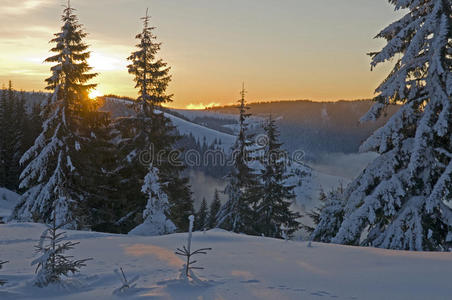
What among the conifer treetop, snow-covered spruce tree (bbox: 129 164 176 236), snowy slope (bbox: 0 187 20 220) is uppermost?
the conifer treetop

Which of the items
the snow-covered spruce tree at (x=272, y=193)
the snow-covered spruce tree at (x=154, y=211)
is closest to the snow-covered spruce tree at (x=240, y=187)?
the snow-covered spruce tree at (x=272, y=193)

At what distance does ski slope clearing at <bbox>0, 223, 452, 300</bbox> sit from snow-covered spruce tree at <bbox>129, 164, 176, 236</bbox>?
7951 mm

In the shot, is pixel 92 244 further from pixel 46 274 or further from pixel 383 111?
pixel 383 111

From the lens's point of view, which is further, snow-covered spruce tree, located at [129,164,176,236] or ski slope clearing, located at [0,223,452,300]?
snow-covered spruce tree, located at [129,164,176,236]

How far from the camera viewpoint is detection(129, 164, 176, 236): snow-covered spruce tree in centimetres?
1581

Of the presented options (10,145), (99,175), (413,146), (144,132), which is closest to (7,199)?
(10,145)

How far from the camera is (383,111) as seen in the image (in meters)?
11.1

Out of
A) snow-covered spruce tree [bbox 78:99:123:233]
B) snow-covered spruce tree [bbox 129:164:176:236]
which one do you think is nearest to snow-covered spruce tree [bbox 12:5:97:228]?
snow-covered spruce tree [bbox 78:99:123:233]

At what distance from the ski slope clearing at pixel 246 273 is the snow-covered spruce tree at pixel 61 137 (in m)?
13.6

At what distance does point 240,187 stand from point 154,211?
1302cm

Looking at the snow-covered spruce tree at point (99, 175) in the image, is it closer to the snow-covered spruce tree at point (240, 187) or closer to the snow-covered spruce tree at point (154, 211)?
the snow-covered spruce tree at point (154, 211)

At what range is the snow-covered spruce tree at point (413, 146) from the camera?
986 centimetres

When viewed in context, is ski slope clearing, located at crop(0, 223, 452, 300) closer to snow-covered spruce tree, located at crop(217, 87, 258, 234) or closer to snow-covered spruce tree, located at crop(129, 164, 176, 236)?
snow-covered spruce tree, located at crop(129, 164, 176, 236)

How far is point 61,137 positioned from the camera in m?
20.9
